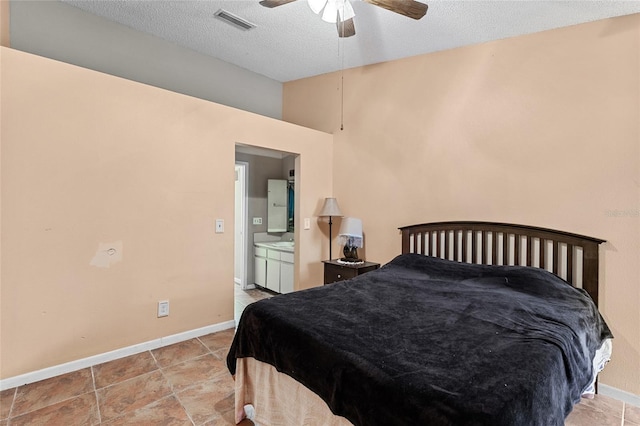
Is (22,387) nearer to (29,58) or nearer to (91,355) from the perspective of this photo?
(91,355)

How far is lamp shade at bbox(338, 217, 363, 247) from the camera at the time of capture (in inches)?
143

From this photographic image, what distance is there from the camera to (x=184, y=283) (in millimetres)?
3037

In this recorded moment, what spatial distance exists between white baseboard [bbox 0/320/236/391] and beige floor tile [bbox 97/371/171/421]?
42 cm

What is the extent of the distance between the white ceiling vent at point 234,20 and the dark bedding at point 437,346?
2.57m

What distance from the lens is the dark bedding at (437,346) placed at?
112 centimetres

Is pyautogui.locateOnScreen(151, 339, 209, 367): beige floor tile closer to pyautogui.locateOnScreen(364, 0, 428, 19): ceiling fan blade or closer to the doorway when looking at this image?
the doorway

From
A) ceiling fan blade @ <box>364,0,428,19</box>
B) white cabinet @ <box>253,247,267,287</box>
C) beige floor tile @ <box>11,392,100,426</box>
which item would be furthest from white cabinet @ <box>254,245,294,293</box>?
ceiling fan blade @ <box>364,0,428,19</box>

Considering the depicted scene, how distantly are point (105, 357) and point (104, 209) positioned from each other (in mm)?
1196

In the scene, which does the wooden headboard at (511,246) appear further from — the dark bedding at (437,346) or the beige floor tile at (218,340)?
the beige floor tile at (218,340)

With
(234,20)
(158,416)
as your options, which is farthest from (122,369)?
(234,20)

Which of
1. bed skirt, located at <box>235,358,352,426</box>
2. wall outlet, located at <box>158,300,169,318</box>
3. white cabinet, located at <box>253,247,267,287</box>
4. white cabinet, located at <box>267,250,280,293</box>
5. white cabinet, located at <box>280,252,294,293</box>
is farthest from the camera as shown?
white cabinet, located at <box>253,247,267,287</box>

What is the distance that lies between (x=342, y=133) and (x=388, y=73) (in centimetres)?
89

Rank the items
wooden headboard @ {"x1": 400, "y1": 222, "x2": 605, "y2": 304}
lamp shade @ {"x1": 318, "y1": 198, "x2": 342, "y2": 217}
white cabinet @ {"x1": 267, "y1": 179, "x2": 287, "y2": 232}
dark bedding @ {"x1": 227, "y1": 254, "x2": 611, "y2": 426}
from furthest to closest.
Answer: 1. white cabinet @ {"x1": 267, "y1": 179, "x2": 287, "y2": 232}
2. lamp shade @ {"x1": 318, "y1": 198, "x2": 342, "y2": 217}
3. wooden headboard @ {"x1": 400, "y1": 222, "x2": 605, "y2": 304}
4. dark bedding @ {"x1": 227, "y1": 254, "x2": 611, "y2": 426}

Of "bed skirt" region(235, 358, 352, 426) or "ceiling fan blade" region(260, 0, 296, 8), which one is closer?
"bed skirt" region(235, 358, 352, 426)
